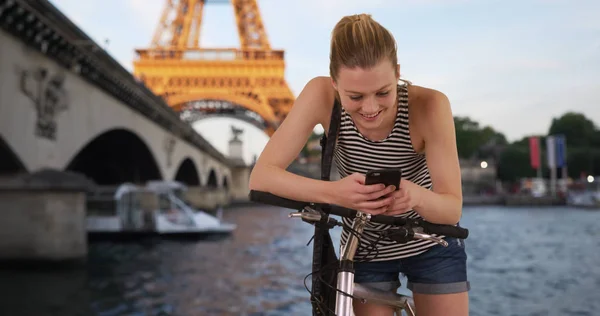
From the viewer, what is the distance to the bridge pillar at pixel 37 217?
506 inches

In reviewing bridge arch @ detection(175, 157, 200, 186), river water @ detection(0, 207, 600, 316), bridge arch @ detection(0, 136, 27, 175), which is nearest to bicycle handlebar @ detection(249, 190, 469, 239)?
river water @ detection(0, 207, 600, 316)

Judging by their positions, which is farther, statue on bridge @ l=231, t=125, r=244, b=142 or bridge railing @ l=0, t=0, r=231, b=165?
statue on bridge @ l=231, t=125, r=244, b=142

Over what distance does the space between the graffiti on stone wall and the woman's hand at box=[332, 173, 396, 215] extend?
1359 cm

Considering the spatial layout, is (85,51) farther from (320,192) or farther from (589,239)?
(589,239)

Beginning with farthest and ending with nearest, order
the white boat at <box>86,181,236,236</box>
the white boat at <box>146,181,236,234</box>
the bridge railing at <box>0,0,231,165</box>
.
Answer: the white boat at <box>146,181,236,234</box>, the white boat at <box>86,181,236,236</box>, the bridge railing at <box>0,0,231,165</box>

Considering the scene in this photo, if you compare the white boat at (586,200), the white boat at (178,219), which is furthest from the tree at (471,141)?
the white boat at (178,219)

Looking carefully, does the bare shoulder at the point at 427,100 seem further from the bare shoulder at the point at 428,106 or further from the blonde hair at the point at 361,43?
the blonde hair at the point at 361,43

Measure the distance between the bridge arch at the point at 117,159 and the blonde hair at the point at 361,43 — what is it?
2293 centimetres

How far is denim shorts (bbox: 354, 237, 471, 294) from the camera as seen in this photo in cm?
221

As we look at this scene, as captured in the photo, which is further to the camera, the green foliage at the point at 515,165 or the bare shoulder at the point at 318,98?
the green foliage at the point at 515,165

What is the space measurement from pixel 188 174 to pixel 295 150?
52.5 metres

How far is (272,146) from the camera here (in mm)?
1965

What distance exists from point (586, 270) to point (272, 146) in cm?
1452

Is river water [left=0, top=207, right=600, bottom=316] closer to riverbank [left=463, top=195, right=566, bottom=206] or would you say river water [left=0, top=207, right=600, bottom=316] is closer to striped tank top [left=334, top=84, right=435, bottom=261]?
striped tank top [left=334, top=84, right=435, bottom=261]
